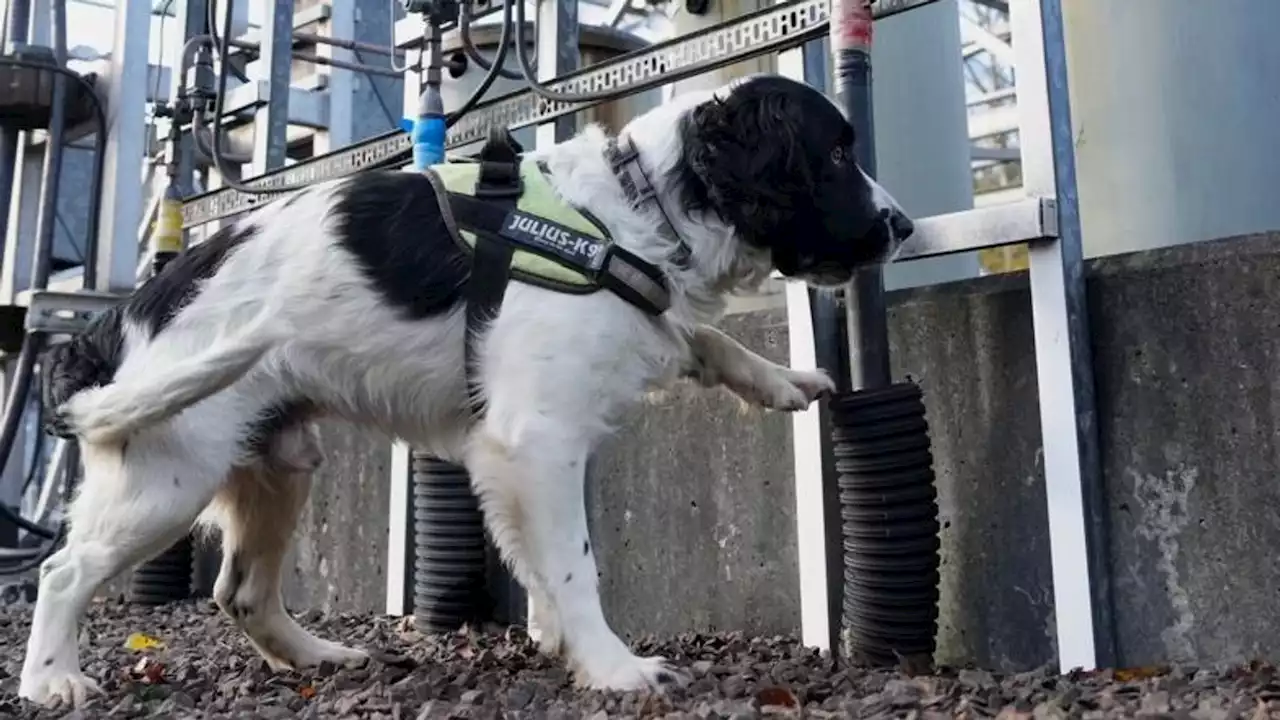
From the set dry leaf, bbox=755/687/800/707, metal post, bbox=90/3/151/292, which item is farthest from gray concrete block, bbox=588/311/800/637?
metal post, bbox=90/3/151/292

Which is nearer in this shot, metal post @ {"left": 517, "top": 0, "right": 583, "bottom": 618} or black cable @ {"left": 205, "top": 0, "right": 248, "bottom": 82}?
metal post @ {"left": 517, "top": 0, "right": 583, "bottom": 618}

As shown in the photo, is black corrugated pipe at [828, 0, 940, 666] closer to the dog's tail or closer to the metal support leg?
the dog's tail

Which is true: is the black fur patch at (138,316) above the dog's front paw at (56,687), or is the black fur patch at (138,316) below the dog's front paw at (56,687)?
above

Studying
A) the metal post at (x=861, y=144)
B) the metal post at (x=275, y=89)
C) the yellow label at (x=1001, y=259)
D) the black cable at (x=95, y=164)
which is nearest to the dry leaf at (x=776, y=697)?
the metal post at (x=861, y=144)

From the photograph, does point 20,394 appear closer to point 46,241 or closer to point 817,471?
point 46,241

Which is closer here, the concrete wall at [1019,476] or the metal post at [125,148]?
the concrete wall at [1019,476]

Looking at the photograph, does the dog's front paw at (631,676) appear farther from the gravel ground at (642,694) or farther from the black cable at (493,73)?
the black cable at (493,73)

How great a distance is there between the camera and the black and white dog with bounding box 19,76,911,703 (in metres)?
2.38

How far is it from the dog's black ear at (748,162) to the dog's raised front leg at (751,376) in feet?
0.93

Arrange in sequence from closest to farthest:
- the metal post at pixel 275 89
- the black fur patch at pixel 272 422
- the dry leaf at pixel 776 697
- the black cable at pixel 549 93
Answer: the dry leaf at pixel 776 697, the black fur patch at pixel 272 422, the black cable at pixel 549 93, the metal post at pixel 275 89

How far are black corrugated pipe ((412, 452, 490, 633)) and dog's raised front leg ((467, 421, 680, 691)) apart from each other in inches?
45.4

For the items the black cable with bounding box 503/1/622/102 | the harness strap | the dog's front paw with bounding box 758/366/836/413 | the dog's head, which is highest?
the black cable with bounding box 503/1/622/102

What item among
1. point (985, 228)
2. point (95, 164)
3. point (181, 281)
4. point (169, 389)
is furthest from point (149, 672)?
point (95, 164)

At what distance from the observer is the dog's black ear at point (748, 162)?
247 cm
